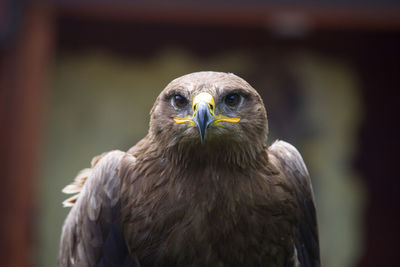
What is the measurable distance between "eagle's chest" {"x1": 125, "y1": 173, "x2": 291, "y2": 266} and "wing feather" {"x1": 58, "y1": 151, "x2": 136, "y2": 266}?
0.52 ft

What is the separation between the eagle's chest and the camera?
2951 mm

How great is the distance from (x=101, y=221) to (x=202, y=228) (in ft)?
1.94

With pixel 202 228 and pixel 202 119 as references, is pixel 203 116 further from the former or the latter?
pixel 202 228

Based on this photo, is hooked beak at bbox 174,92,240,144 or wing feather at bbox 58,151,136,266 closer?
hooked beak at bbox 174,92,240,144

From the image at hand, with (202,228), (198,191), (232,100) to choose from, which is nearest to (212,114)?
(232,100)

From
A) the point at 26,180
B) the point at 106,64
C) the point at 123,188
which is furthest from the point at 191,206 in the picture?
the point at 106,64

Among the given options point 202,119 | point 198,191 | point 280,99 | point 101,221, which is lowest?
point 101,221

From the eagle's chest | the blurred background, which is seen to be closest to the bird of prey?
the eagle's chest

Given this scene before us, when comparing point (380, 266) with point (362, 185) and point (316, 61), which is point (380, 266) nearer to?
point (362, 185)

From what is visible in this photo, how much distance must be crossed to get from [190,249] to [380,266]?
4216 mm

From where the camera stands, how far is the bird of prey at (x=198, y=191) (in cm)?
289

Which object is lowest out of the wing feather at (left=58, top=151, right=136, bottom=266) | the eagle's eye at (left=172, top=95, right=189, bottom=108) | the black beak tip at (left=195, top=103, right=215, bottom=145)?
the wing feather at (left=58, top=151, right=136, bottom=266)

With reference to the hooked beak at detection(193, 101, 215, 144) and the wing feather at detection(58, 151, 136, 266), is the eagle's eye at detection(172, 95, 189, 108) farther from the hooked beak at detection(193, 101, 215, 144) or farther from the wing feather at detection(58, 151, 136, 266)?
the wing feather at detection(58, 151, 136, 266)

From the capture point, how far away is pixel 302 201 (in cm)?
337
